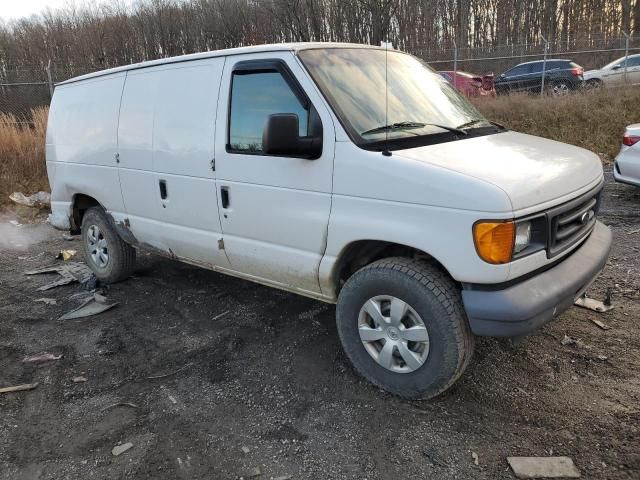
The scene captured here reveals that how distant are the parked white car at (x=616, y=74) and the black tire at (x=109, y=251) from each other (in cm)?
1323

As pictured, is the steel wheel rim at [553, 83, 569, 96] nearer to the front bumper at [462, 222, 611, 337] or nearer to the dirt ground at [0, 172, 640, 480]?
the dirt ground at [0, 172, 640, 480]

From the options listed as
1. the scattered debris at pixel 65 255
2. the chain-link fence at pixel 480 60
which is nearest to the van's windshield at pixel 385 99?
the scattered debris at pixel 65 255

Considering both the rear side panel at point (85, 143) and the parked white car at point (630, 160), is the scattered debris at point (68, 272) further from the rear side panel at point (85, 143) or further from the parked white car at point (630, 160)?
the parked white car at point (630, 160)

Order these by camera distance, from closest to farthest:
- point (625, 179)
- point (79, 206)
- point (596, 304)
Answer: point (596, 304) < point (79, 206) < point (625, 179)

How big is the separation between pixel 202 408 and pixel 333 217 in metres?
1.46

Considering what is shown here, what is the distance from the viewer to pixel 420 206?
2822 millimetres

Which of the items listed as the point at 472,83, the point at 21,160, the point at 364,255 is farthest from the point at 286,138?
the point at 472,83

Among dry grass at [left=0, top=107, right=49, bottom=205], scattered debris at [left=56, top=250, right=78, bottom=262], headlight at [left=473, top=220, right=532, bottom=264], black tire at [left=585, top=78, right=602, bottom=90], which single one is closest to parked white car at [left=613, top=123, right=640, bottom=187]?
headlight at [left=473, top=220, right=532, bottom=264]

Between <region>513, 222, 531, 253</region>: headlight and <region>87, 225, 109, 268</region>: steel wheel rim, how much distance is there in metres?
4.22

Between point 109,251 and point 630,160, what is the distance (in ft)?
21.0

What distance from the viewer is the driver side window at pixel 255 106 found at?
3.44 meters

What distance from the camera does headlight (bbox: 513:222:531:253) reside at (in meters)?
2.69

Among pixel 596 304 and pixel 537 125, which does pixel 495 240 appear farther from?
pixel 537 125

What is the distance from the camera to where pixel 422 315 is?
2924mm
